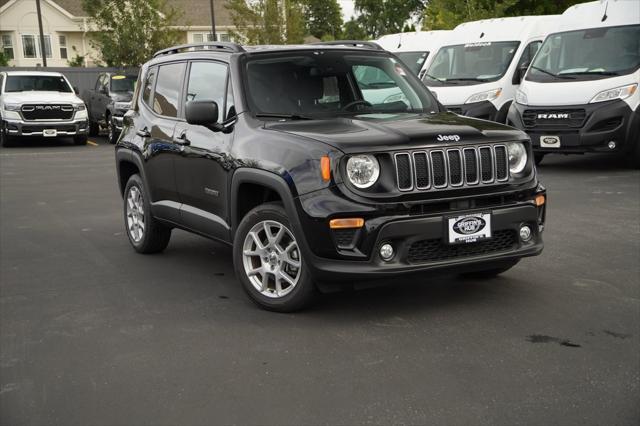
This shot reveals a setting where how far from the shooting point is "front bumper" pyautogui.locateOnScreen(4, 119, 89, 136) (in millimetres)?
20797

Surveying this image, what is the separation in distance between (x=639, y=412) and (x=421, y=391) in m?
1.03

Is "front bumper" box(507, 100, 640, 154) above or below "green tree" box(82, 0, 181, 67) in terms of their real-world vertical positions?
below

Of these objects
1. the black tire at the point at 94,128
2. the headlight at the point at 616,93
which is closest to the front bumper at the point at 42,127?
the black tire at the point at 94,128

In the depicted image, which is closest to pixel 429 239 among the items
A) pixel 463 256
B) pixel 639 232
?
pixel 463 256

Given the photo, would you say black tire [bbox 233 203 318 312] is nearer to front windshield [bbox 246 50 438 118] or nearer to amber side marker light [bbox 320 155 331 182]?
amber side marker light [bbox 320 155 331 182]

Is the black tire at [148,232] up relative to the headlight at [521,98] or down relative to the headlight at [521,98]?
down

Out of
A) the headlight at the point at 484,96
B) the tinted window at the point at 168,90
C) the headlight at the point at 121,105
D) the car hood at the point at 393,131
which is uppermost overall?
the tinted window at the point at 168,90

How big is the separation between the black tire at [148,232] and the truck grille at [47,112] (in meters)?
14.1

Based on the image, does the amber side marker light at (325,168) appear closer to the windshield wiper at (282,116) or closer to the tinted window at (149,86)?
the windshield wiper at (282,116)

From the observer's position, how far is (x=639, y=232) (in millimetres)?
8188

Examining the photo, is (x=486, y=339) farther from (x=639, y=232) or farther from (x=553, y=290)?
(x=639, y=232)

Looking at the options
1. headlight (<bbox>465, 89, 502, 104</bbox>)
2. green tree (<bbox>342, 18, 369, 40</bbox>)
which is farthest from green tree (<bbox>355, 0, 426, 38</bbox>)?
headlight (<bbox>465, 89, 502, 104</bbox>)

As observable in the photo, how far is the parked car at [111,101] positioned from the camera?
72.3 feet

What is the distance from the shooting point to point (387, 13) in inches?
3332
